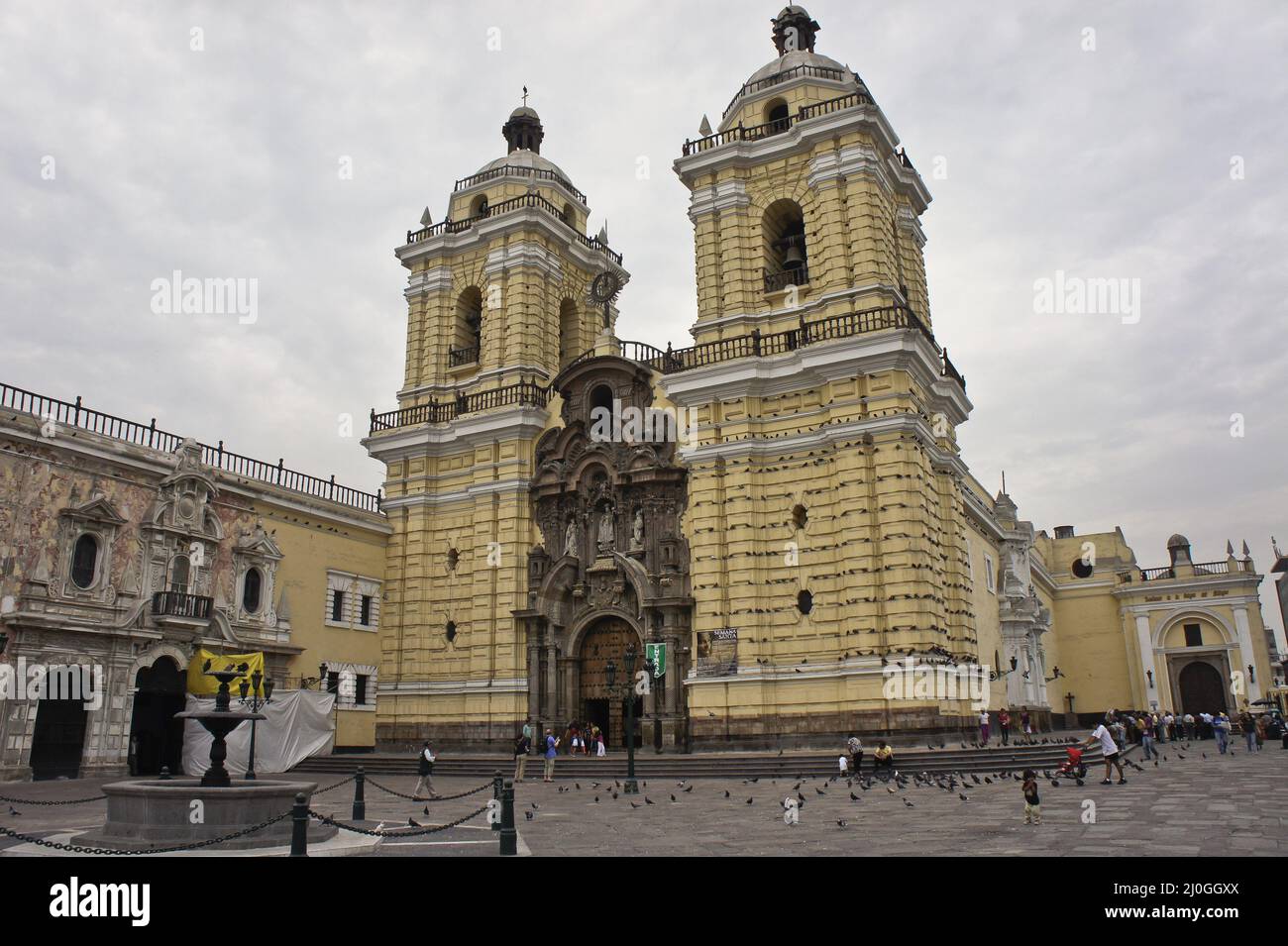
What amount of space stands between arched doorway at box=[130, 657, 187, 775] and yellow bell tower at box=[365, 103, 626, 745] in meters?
7.39

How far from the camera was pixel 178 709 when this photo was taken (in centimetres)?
2598

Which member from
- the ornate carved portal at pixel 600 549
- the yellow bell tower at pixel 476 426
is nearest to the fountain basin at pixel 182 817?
the ornate carved portal at pixel 600 549

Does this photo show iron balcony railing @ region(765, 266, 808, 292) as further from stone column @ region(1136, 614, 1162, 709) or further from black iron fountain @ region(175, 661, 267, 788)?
stone column @ region(1136, 614, 1162, 709)

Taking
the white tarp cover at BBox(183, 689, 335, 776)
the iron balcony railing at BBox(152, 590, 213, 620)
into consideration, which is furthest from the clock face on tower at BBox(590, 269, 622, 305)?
the iron balcony railing at BBox(152, 590, 213, 620)

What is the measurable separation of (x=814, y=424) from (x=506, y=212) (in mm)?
14691

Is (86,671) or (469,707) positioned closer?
(86,671)

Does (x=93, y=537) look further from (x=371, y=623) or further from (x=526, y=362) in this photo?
(x=526, y=362)

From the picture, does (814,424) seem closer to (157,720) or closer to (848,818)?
(848,818)

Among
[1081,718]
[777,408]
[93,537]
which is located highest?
[777,408]

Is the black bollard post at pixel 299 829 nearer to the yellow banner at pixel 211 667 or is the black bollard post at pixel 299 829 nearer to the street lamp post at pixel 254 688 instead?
the street lamp post at pixel 254 688

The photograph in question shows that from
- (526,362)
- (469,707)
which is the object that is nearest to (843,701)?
(469,707)

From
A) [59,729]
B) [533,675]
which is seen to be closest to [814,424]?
[533,675]

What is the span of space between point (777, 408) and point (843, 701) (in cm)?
846
